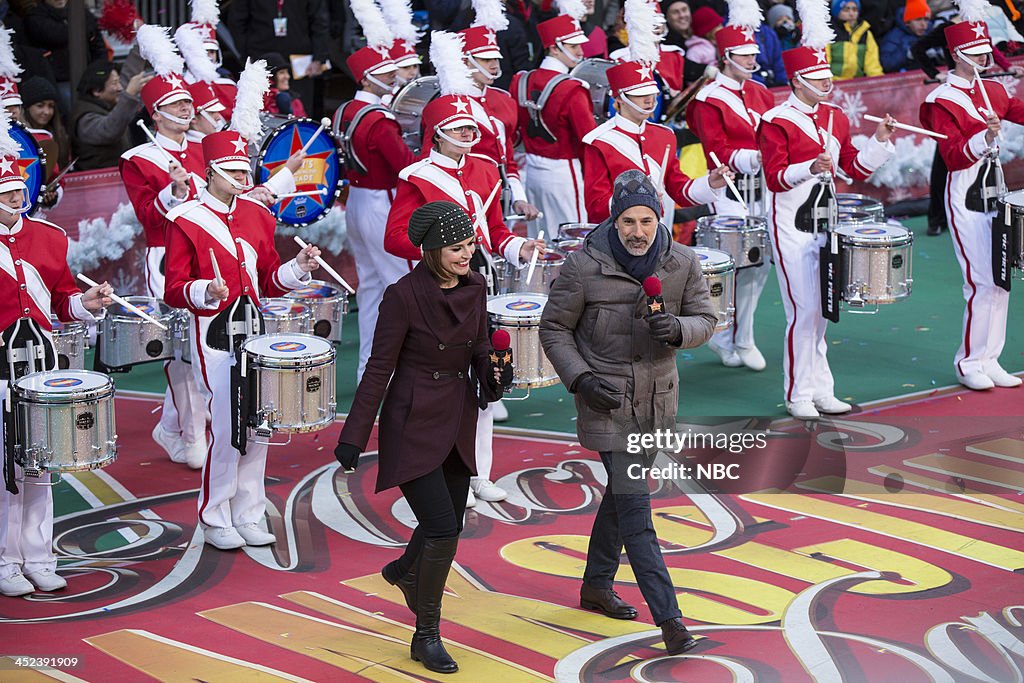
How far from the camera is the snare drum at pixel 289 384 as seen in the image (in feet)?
27.2

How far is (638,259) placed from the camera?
7.30 meters

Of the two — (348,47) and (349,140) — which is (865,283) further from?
(348,47)

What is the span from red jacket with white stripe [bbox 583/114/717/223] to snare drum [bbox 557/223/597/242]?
18 cm

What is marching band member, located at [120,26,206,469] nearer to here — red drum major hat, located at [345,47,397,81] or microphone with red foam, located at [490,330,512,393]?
red drum major hat, located at [345,47,397,81]

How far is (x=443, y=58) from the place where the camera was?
10203 millimetres

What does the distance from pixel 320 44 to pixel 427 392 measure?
8802 mm

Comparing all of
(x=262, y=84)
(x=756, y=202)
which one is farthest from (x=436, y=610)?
(x=756, y=202)

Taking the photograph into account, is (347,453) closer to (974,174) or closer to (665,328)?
(665,328)

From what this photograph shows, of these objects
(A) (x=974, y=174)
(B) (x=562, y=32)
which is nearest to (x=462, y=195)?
(B) (x=562, y=32)

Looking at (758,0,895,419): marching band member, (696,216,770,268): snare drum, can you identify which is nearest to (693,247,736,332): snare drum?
(758,0,895,419): marching band member

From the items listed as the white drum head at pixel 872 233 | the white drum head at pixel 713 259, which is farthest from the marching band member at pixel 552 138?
the white drum head at pixel 872 233

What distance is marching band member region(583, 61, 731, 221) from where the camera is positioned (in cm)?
1077

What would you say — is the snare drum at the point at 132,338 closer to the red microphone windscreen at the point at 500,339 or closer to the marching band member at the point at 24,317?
the marching band member at the point at 24,317

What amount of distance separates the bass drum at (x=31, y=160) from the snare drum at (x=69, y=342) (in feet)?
4.65
